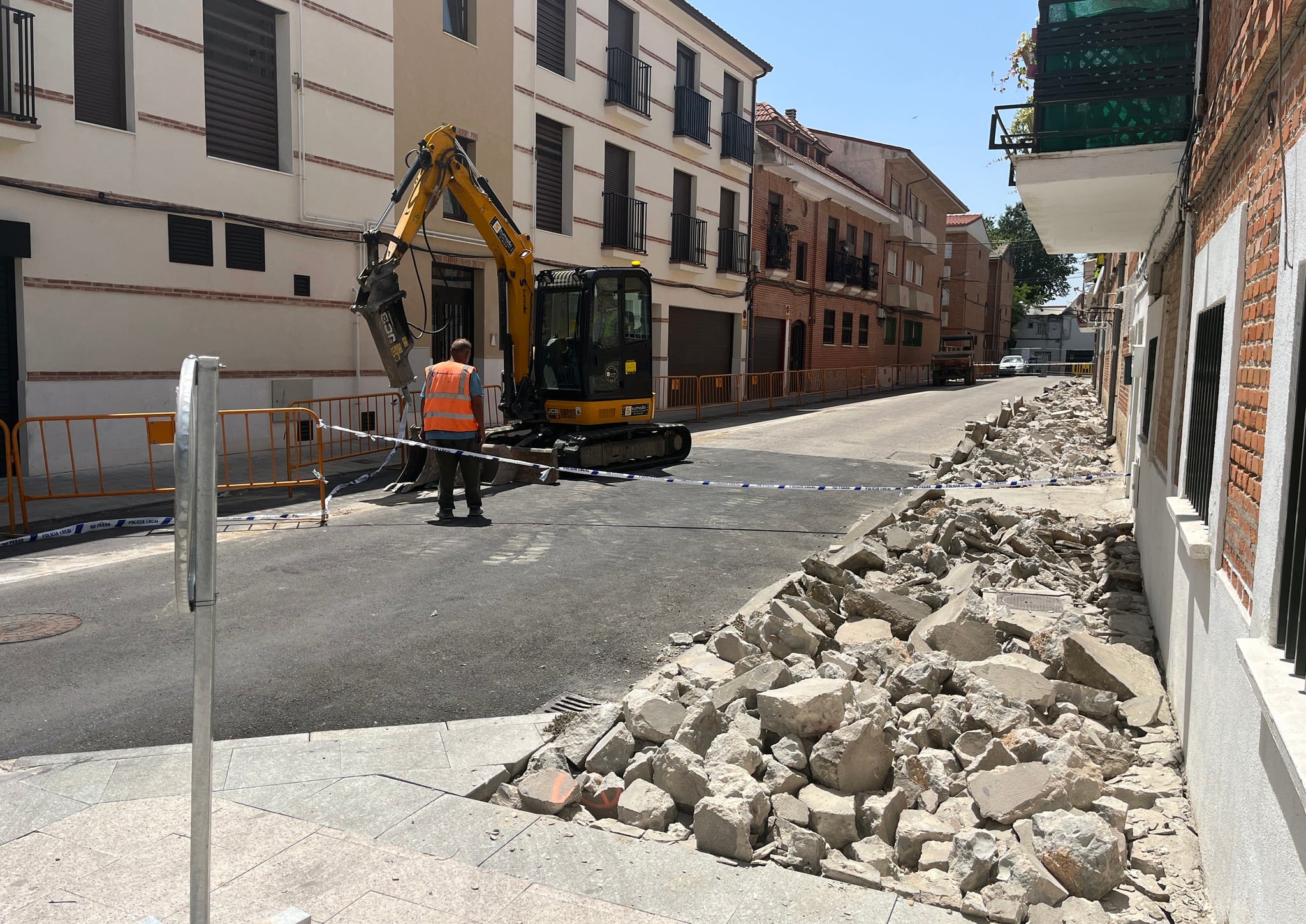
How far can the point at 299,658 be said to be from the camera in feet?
18.3

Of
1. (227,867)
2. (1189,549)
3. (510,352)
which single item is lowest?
(227,867)

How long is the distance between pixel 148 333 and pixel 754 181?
20.1 m

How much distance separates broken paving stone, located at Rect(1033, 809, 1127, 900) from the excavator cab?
10.1 metres

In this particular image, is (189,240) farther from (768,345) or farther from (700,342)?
(768,345)

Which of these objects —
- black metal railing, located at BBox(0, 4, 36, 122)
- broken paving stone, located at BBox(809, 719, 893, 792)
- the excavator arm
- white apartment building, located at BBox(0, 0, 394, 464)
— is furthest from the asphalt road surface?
black metal railing, located at BBox(0, 4, 36, 122)

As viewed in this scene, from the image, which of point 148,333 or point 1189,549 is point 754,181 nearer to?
point 148,333

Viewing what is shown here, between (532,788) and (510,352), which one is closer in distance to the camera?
(532,788)

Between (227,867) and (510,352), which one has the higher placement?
(510,352)

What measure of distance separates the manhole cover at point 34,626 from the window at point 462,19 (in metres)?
14.2

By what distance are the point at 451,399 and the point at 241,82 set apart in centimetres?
734

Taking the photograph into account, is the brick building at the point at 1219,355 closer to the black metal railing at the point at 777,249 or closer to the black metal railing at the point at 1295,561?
the black metal railing at the point at 1295,561

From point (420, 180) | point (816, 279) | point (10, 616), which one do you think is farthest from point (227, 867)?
point (816, 279)

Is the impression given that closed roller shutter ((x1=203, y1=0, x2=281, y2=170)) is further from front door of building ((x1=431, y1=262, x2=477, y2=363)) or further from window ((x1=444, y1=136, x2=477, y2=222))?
front door of building ((x1=431, y1=262, x2=477, y2=363))

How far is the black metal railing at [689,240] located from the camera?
81.5ft
